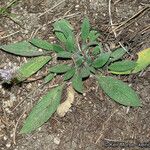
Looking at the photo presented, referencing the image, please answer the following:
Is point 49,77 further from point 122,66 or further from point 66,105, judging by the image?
point 122,66

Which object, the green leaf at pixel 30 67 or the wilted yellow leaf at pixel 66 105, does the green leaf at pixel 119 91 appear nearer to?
the wilted yellow leaf at pixel 66 105

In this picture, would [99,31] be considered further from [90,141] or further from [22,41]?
[90,141]

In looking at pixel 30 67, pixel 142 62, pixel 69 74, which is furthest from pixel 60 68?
pixel 142 62

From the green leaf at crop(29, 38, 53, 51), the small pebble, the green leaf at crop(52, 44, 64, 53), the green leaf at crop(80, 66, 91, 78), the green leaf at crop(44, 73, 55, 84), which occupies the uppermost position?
the green leaf at crop(29, 38, 53, 51)

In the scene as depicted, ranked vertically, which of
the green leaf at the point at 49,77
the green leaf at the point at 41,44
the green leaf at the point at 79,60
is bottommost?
the green leaf at the point at 49,77

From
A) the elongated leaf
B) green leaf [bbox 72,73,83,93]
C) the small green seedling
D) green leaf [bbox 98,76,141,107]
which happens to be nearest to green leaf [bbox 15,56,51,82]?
the small green seedling

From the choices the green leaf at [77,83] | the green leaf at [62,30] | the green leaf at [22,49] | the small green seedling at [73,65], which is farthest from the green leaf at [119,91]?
the green leaf at [22,49]

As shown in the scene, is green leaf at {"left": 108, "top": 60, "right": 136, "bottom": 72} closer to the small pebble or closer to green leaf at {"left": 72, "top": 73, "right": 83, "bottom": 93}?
green leaf at {"left": 72, "top": 73, "right": 83, "bottom": 93}
